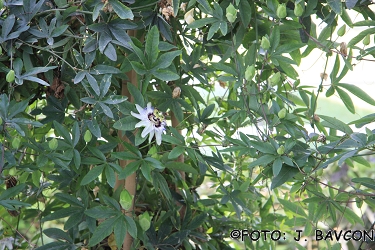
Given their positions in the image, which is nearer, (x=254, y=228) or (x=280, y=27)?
(x=280, y=27)

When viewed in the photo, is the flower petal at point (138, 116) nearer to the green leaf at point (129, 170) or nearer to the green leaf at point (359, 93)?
the green leaf at point (129, 170)

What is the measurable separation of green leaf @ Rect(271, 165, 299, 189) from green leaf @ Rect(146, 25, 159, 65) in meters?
0.31

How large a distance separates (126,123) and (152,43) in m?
0.15

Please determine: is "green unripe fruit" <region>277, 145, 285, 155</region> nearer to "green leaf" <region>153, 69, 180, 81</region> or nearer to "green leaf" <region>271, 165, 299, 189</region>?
"green leaf" <region>271, 165, 299, 189</region>

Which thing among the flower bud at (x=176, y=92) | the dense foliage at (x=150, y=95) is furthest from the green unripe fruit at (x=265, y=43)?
the flower bud at (x=176, y=92)

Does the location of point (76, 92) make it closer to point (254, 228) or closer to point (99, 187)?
point (99, 187)

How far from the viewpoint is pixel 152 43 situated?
0.85 metres

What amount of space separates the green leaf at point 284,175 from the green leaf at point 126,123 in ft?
0.89

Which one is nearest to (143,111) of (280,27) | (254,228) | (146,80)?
(146,80)

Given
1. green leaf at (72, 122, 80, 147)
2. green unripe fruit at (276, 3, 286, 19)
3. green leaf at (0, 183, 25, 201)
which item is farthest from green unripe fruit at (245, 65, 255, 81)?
green leaf at (0, 183, 25, 201)

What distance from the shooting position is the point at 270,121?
0.98 m

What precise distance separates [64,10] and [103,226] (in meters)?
0.40

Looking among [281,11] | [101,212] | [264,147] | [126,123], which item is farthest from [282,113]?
[101,212]

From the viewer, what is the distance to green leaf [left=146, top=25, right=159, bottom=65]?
842mm
